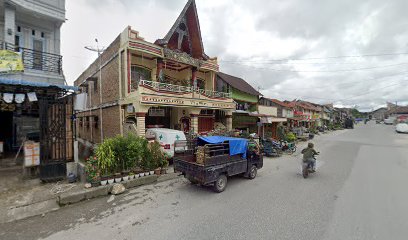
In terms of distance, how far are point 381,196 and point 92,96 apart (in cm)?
2019

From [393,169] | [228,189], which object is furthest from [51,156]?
[393,169]

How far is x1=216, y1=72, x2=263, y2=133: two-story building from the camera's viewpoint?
18766mm

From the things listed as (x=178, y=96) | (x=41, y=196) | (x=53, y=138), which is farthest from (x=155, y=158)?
(x=178, y=96)

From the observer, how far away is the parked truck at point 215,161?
20.8ft

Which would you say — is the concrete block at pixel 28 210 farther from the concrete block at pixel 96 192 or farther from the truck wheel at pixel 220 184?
the truck wheel at pixel 220 184

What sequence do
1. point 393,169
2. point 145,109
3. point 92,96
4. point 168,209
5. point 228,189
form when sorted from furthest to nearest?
point 92,96
point 145,109
point 393,169
point 228,189
point 168,209

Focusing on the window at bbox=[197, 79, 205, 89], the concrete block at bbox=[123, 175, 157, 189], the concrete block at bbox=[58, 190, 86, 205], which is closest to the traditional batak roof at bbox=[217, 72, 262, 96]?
the window at bbox=[197, 79, 205, 89]

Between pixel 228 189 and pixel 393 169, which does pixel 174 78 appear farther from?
pixel 393 169

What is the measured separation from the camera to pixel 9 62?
7.74 m

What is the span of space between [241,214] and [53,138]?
8.20 metres

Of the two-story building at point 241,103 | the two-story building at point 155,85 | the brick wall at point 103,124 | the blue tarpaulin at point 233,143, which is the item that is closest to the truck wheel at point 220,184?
the blue tarpaulin at point 233,143

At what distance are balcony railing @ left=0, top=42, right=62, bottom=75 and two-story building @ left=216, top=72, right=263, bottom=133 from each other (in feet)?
42.7

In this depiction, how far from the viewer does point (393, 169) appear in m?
9.49

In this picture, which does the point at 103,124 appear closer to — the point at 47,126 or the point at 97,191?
the point at 47,126
